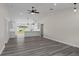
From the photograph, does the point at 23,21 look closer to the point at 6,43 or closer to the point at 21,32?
the point at 21,32

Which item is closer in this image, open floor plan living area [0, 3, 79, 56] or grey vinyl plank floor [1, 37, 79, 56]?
open floor plan living area [0, 3, 79, 56]

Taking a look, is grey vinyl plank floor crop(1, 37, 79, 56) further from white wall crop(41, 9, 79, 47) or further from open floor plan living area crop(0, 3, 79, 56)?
white wall crop(41, 9, 79, 47)

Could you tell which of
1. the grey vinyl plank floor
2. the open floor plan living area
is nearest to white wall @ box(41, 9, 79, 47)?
the open floor plan living area

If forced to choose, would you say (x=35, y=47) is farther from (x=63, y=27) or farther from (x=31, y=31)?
(x=63, y=27)

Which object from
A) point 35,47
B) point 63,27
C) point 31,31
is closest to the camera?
point 31,31

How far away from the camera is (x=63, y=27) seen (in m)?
4.29

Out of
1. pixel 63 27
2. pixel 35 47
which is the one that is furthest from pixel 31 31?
pixel 63 27

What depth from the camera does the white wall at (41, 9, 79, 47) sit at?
11.8ft

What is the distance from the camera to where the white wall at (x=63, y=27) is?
3.60 metres

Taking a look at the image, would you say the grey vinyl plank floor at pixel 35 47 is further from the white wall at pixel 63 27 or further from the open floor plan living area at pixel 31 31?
the white wall at pixel 63 27

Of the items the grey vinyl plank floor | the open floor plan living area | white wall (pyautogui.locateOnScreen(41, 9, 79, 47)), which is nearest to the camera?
the open floor plan living area

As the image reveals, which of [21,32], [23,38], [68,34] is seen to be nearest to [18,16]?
[21,32]

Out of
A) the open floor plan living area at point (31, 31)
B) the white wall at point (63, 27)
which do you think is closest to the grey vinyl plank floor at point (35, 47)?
the open floor plan living area at point (31, 31)

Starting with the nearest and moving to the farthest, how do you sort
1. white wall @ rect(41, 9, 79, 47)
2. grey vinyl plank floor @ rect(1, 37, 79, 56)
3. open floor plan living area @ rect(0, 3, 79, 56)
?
open floor plan living area @ rect(0, 3, 79, 56) → grey vinyl plank floor @ rect(1, 37, 79, 56) → white wall @ rect(41, 9, 79, 47)
